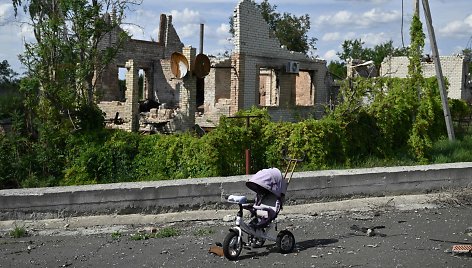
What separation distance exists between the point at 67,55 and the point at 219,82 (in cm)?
1453

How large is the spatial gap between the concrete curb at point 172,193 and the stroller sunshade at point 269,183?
2267mm

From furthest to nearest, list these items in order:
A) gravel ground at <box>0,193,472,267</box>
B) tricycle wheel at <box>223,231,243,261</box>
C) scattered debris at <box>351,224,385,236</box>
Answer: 1. scattered debris at <box>351,224,385,236</box>
2. gravel ground at <box>0,193,472,267</box>
3. tricycle wheel at <box>223,231,243,261</box>

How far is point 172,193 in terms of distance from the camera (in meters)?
9.59

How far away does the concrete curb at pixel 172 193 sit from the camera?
919 cm

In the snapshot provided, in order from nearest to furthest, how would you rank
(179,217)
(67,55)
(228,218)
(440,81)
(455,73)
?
1. (228,218)
2. (179,217)
3. (67,55)
4. (440,81)
5. (455,73)

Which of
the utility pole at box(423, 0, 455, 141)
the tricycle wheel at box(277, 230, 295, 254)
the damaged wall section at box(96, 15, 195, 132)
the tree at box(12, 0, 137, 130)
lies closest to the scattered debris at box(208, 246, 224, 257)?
the tricycle wheel at box(277, 230, 295, 254)

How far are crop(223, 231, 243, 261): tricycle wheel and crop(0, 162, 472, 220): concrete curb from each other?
268cm

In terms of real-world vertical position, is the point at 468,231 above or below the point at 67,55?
below

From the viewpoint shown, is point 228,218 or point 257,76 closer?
point 228,218

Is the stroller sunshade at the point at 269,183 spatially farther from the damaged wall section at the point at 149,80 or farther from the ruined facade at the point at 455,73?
the ruined facade at the point at 455,73

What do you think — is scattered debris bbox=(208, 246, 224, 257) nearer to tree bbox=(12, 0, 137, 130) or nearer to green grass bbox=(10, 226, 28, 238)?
green grass bbox=(10, 226, 28, 238)

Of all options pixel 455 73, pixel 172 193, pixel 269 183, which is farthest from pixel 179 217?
pixel 455 73

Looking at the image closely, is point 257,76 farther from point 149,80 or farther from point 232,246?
point 232,246

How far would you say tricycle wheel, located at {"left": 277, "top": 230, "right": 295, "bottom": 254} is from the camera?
7297mm
